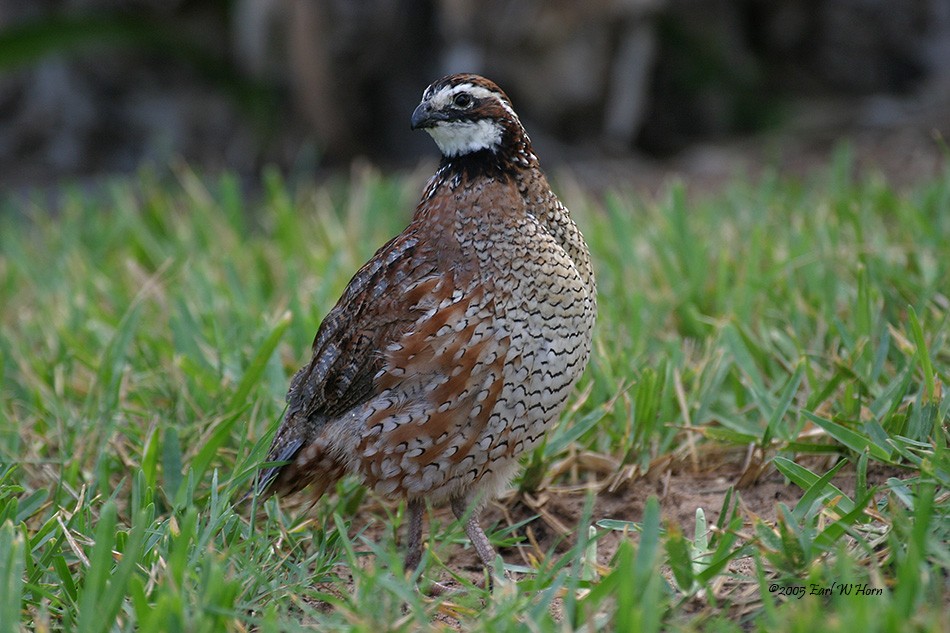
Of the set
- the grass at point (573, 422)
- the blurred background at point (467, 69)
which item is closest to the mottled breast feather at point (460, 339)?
the grass at point (573, 422)

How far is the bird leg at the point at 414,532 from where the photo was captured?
3.16m

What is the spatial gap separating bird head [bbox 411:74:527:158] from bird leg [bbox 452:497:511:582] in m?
0.98

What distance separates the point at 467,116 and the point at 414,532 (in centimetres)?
117

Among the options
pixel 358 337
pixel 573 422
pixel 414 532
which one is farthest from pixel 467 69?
pixel 414 532

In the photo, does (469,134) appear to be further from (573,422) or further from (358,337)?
(573,422)

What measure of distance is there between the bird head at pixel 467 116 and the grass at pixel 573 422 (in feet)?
2.94

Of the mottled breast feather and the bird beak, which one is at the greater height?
the bird beak

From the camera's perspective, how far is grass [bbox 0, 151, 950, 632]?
242 centimetres

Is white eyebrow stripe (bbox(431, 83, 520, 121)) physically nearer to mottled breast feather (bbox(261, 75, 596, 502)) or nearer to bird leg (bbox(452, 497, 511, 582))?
mottled breast feather (bbox(261, 75, 596, 502))

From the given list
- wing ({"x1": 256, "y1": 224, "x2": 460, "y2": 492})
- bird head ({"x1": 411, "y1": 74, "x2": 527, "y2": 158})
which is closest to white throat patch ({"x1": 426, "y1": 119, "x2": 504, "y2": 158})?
bird head ({"x1": 411, "y1": 74, "x2": 527, "y2": 158})

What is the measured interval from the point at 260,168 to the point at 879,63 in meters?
4.45

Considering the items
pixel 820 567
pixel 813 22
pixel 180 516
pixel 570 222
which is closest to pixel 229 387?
pixel 180 516

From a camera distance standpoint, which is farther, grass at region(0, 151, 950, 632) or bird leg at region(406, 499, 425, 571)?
bird leg at region(406, 499, 425, 571)

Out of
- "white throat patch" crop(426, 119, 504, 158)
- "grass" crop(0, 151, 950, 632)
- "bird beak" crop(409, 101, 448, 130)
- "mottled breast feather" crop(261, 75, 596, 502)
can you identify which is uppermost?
"bird beak" crop(409, 101, 448, 130)
